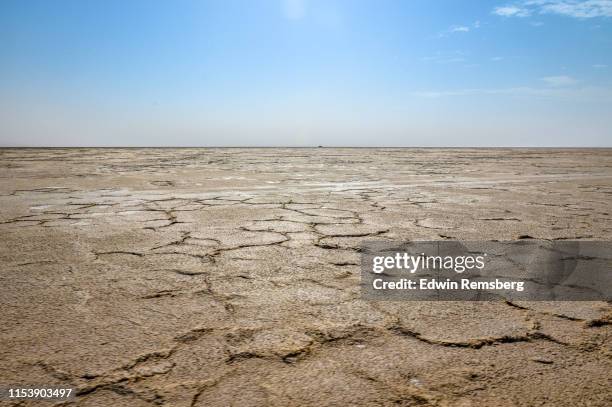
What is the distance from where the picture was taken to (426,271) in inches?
70.2

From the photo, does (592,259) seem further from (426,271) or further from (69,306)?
(69,306)

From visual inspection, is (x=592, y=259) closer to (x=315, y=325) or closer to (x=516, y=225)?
(x=516, y=225)

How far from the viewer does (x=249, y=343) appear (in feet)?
3.66

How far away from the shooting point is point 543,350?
1.09 meters

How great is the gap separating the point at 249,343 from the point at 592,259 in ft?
5.95

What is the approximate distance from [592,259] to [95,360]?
2.21 meters

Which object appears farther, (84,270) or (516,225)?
(516,225)

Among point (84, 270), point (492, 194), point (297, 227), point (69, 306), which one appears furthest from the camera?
point (492, 194)

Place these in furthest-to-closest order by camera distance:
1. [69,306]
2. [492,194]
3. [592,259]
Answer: [492,194]
[592,259]
[69,306]

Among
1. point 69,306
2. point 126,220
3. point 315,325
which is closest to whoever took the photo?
point 315,325

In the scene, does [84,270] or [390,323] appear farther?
[84,270]

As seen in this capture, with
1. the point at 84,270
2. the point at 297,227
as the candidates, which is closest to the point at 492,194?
the point at 297,227

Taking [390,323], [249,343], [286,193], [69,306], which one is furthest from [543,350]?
[286,193]

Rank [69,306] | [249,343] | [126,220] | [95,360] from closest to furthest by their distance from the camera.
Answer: [95,360]
[249,343]
[69,306]
[126,220]
